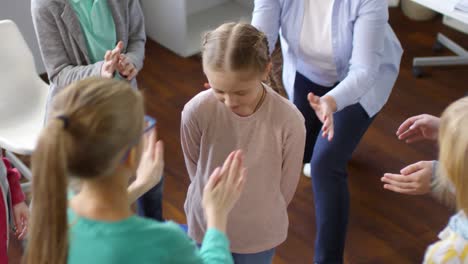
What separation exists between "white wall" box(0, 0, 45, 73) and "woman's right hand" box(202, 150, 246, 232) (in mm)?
2361

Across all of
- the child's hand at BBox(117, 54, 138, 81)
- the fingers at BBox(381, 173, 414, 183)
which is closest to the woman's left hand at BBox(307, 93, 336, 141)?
the fingers at BBox(381, 173, 414, 183)

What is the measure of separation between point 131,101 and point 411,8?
3281 mm

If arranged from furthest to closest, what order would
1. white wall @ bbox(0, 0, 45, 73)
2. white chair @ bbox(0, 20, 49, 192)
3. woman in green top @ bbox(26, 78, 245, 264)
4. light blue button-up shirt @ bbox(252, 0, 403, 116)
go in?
white wall @ bbox(0, 0, 45, 73) → white chair @ bbox(0, 20, 49, 192) → light blue button-up shirt @ bbox(252, 0, 403, 116) → woman in green top @ bbox(26, 78, 245, 264)

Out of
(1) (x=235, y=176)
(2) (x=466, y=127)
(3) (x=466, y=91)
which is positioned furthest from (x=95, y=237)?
(3) (x=466, y=91)

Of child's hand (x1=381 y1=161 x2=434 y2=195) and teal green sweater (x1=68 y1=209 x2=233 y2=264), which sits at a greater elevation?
teal green sweater (x1=68 y1=209 x2=233 y2=264)

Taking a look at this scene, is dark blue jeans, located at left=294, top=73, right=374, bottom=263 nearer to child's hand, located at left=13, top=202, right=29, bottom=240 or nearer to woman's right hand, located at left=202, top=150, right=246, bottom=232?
woman's right hand, located at left=202, top=150, right=246, bottom=232

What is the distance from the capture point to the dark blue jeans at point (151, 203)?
2297 mm

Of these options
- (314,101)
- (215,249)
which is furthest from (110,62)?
(215,249)

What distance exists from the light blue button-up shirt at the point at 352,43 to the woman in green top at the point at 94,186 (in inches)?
37.4

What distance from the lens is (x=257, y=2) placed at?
217cm

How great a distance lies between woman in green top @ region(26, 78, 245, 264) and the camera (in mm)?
1076

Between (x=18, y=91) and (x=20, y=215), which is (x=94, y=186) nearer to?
(x=20, y=215)

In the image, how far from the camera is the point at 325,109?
6.08ft

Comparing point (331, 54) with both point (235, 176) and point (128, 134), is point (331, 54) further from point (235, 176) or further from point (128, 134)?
point (128, 134)
